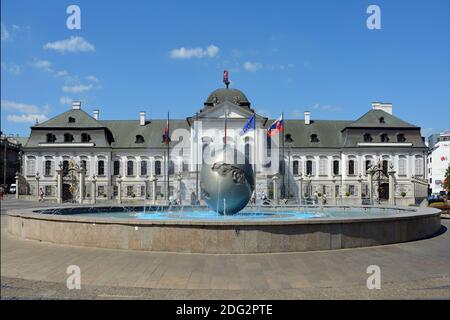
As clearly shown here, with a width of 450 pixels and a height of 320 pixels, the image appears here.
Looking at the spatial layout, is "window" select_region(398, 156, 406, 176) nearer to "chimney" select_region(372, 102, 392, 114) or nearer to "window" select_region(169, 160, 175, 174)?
"chimney" select_region(372, 102, 392, 114)

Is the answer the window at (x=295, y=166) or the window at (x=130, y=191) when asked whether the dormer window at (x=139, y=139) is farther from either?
the window at (x=295, y=166)

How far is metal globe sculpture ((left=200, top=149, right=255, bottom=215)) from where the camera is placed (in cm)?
1507

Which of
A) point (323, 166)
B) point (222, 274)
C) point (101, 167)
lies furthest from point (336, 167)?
point (222, 274)

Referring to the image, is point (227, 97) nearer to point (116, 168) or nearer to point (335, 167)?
point (335, 167)

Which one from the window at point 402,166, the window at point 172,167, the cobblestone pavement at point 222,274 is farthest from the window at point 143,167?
the cobblestone pavement at point 222,274

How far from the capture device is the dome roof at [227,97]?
2511 inches

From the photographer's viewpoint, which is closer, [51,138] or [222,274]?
[222,274]

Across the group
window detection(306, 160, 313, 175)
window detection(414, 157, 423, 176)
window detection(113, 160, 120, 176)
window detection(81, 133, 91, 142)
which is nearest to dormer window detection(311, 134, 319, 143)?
window detection(306, 160, 313, 175)

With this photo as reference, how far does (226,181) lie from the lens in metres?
15.0

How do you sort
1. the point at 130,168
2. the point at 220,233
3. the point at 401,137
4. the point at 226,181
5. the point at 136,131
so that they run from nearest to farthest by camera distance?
the point at 220,233 < the point at 226,181 < the point at 401,137 < the point at 130,168 < the point at 136,131

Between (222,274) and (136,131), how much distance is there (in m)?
62.7

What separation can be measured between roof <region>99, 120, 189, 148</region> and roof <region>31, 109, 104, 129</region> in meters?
3.44

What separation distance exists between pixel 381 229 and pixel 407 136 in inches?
2322
